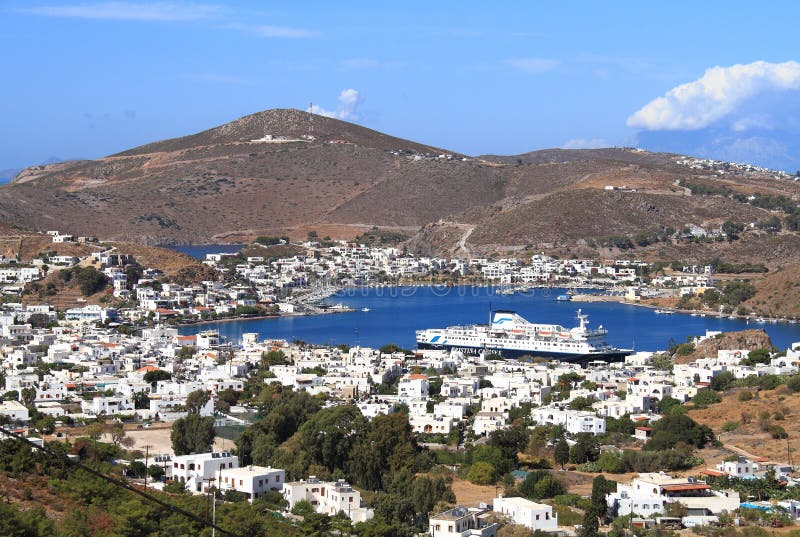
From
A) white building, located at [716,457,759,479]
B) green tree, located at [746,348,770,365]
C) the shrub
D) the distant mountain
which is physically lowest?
white building, located at [716,457,759,479]

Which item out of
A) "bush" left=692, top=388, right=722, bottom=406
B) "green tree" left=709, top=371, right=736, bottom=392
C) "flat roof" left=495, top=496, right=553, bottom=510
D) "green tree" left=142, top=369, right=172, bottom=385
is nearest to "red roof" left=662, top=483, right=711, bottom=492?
"flat roof" left=495, top=496, right=553, bottom=510

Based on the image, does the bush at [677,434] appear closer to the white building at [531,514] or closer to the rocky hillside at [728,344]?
the white building at [531,514]

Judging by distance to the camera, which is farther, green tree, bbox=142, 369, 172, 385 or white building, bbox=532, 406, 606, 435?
green tree, bbox=142, 369, 172, 385

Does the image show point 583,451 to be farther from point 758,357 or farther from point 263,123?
point 263,123

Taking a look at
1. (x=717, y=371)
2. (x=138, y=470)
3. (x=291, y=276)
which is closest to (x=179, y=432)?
(x=138, y=470)

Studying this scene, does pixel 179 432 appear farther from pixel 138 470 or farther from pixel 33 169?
pixel 33 169

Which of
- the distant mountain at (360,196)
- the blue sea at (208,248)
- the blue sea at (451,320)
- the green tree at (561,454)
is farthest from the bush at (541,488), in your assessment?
the blue sea at (208,248)

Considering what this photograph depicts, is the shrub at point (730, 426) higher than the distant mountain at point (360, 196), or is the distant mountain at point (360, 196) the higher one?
the distant mountain at point (360, 196)

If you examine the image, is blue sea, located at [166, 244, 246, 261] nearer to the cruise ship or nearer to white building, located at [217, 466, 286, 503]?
the cruise ship
